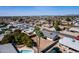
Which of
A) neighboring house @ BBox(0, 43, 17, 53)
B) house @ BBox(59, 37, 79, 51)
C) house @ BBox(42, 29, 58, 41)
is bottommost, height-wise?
neighboring house @ BBox(0, 43, 17, 53)

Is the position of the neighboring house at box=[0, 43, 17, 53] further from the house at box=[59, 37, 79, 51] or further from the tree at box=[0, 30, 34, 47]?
the house at box=[59, 37, 79, 51]

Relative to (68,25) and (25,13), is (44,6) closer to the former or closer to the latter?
(25,13)

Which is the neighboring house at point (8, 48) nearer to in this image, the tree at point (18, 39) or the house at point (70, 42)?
the tree at point (18, 39)

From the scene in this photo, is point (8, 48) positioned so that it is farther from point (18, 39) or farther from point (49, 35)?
point (49, 35)

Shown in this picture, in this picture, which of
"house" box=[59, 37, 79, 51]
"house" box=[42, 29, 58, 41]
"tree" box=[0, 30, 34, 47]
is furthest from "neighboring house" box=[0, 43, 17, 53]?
"house" box=[59, 37, 79, 51]

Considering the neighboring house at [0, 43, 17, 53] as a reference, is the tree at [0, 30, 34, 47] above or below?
above

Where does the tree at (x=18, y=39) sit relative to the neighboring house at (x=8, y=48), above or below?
above

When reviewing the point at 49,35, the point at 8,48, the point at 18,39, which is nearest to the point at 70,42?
the point at 49,35

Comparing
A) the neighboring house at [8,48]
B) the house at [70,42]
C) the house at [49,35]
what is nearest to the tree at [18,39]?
the neighboring house at [8,48]
